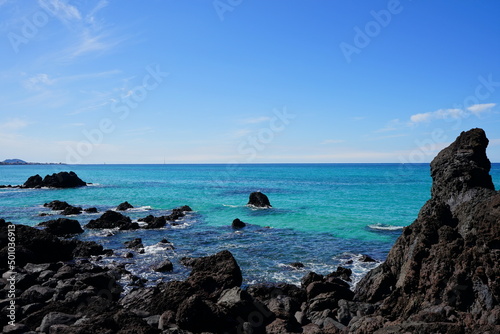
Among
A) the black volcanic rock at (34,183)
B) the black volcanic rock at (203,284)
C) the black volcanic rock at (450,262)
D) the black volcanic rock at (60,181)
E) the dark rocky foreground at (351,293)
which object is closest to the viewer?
the black volcanic rock at (450,262)

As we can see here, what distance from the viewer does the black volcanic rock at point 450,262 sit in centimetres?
1050

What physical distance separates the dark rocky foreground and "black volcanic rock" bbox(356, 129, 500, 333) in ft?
0.13

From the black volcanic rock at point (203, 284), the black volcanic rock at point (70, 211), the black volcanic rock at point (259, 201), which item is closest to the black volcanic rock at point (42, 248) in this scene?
the black volcanic rock at point (203, 284)

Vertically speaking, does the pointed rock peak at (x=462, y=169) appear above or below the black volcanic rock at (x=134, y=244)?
above

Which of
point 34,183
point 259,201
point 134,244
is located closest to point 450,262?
point 134,244

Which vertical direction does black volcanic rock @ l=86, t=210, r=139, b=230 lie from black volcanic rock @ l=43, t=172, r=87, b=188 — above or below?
below

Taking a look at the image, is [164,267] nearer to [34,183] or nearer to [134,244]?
[134,244]

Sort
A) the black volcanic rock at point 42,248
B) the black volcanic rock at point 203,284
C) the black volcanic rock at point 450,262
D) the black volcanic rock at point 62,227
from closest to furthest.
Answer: the black volcanic rock at point 450,262 → the black volcanic rock at point 203,284 → the black volcanic rock at point 42,248 → the black volcanic rock at point 62,227

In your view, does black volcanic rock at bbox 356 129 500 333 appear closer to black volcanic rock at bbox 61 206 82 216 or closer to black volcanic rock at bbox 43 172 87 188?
black volcanic rock at bbox 61 206 82 216

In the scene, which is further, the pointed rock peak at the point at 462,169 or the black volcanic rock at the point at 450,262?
the pointed rock peak at the point at 462,169

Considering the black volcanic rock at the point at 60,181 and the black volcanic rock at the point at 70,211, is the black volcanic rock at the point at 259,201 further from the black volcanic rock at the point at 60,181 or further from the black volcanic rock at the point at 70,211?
the black volcanic rock at the point at 60,181

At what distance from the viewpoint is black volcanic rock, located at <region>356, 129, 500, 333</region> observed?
10498mm

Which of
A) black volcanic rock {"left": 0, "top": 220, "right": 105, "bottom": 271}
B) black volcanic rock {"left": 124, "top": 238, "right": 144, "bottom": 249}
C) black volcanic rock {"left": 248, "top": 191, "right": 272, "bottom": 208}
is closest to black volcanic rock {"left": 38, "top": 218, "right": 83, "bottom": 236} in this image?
black volcanic rock {"left": 0, "top": 220, "right": 105, "bottom": 271}

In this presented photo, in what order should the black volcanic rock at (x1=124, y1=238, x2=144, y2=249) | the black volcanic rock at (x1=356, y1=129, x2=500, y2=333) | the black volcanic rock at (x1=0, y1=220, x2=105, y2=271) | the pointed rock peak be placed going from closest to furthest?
1. the black volcanic rock at (x1=356, y1=129, x2=500, y2=333)
2. the pointed rock peak
3. the black volcanic rock at (x1=0, y1=220, x2=105, y2=271)
4. the black volcanic rock at (x1=124, y1=238, x2=144, y2=249)
